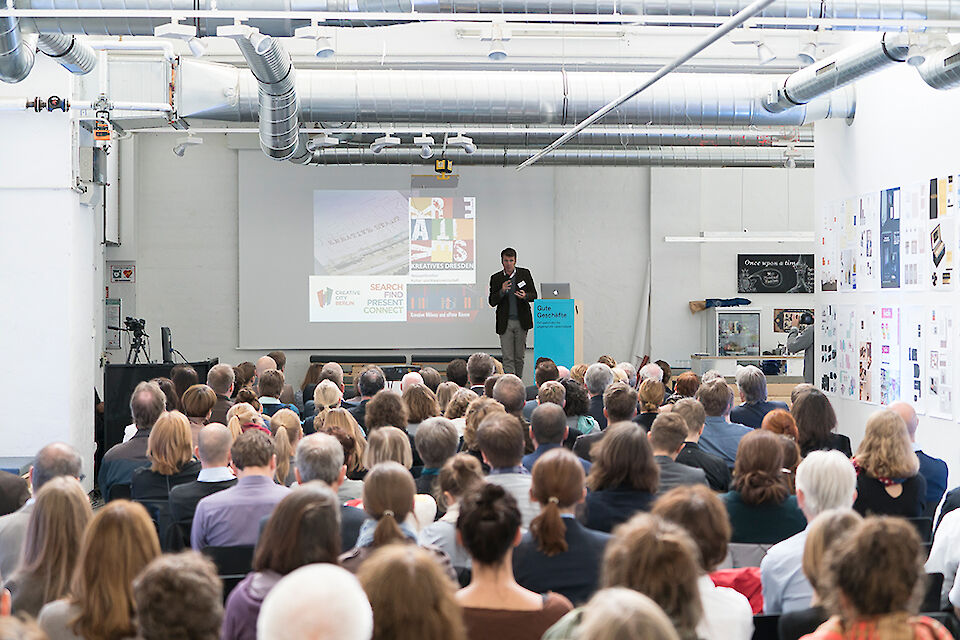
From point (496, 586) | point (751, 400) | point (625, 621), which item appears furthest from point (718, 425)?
point (625, 621)

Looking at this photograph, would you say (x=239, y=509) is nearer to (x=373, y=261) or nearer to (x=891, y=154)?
(x=891, y=154)

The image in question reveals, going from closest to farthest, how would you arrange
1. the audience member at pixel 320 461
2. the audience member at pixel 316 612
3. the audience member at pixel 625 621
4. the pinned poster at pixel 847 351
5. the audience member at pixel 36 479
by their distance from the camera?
the audience member at pixel 625 621, the audience member at pixel 316 612, the audience member at pixel 36 479, the audience member at pixel 320 461, the pinned poster at pixel 847 351

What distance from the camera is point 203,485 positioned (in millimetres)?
4707

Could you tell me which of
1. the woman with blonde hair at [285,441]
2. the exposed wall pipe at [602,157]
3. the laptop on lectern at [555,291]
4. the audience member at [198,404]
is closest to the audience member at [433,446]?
the woman with blonde hair at [285,441]

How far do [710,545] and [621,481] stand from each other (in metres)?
1.43

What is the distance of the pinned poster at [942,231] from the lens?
768cm

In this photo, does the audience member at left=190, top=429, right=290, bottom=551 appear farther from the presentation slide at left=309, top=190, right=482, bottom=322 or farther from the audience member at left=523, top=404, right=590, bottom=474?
the presentation slide at left=309, top=190, right=482, bottom=322

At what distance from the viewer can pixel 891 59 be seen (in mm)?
7340

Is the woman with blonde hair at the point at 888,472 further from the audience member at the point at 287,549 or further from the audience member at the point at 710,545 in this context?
the audience member at the point at 287,549

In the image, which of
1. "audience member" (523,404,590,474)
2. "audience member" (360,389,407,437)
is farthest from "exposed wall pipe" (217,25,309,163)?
"audience member" (523,404,590,474)

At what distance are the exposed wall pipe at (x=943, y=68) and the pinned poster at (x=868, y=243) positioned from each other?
6.59 ft

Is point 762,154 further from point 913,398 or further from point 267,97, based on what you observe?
point 267,97

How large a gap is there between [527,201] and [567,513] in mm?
12153

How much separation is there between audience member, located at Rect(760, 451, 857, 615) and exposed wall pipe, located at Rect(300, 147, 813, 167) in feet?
33.8
